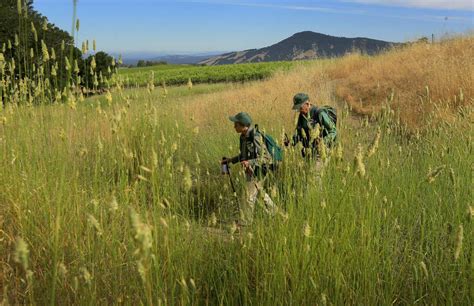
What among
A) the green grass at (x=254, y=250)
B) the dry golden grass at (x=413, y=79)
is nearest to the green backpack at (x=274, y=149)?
the green grass at (x=254, y=250)

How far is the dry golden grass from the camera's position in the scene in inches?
257

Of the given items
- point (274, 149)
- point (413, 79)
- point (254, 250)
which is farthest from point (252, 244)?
point (413, 79)

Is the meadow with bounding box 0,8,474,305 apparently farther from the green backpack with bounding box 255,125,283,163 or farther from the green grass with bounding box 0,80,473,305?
the green backpack with bounding box 255,125,283,163

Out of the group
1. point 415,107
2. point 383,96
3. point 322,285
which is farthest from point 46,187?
point 383,96

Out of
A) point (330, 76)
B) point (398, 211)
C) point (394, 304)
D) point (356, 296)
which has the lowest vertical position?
point (394, 304)

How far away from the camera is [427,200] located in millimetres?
2619

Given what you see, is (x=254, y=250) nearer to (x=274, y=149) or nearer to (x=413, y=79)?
(x=274, y=149)

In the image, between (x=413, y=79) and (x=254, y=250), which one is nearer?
(x=254, y=250)

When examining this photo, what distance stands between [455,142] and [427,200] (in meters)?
1.39

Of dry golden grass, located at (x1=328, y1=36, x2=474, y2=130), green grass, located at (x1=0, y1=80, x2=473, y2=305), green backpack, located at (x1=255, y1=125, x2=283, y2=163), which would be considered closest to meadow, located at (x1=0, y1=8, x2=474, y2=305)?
green grass, located at (x1=0, y1=80, x2=473, y2=305)

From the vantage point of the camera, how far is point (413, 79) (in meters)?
8.92

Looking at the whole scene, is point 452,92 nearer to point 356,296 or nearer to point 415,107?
point 415,107

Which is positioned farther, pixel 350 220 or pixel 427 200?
pixel 427 200

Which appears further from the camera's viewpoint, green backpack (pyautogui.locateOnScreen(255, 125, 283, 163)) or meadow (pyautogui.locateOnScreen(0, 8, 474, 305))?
green backpack (pyautogui.locateOnScreen(255, 125, 283, 163))
